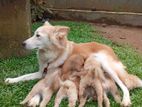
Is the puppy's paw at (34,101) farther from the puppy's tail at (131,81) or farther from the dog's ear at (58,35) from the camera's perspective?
the puppy's tail at (131,81)

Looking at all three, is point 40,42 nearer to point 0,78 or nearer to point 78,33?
point 0,78

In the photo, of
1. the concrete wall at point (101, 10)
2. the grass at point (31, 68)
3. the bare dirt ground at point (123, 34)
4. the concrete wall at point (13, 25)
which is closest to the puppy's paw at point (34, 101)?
the grass at point (31, 68)

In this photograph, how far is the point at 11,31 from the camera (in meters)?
7.46

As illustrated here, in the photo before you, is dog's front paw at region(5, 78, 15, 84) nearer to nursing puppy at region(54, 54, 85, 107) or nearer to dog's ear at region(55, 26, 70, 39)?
nursing puppy at region(54, 54, 85, 107)

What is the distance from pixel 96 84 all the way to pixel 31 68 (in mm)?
1637

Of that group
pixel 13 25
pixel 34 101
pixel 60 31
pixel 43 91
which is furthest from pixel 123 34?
pixel 34 101

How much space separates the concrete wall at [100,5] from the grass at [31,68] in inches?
51.8

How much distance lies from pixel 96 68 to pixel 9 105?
3.76 feet

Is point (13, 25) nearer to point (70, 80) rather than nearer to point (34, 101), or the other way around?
point (70, 80)

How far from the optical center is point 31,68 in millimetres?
6945

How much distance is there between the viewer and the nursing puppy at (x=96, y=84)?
18.1 ft

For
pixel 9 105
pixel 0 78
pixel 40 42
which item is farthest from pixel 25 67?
pixel 9 105

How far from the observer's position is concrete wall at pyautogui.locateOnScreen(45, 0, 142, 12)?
36.6ft

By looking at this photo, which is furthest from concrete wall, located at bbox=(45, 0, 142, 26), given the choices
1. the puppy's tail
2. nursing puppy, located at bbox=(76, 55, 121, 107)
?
nursing puppy, located at bbox=(76, 55, 121, 107)
